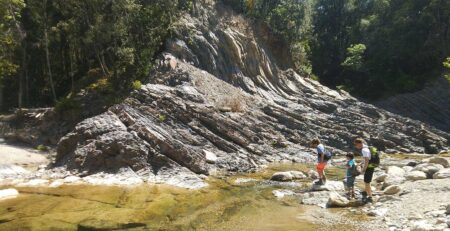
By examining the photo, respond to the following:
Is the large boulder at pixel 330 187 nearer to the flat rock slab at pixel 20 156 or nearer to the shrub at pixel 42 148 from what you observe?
the flat rock slab at pixel 20 156

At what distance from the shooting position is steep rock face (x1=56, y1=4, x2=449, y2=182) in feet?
79.9

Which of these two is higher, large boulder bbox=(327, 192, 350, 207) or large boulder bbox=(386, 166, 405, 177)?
large boulder bbox=(386, 166, 405, 177)

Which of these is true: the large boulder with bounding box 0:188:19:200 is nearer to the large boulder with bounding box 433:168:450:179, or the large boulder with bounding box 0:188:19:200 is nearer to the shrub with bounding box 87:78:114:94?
the shrub with bounding box 87:78:114:94

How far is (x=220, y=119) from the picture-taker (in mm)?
31344

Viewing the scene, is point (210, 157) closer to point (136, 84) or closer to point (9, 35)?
point (136, 84)

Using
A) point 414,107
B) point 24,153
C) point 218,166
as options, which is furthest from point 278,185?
point 414,107

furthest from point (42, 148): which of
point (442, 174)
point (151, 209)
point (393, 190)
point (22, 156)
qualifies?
point (442, 174)

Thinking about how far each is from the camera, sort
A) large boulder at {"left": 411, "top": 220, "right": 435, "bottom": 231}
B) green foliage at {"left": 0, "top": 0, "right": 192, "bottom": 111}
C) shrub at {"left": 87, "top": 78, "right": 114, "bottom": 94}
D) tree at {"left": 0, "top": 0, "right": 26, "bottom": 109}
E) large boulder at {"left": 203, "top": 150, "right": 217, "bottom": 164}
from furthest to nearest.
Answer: tree at {"left": 0, "top": 0, "right": 26, "bottom": 109} → green foliage at {"left": 0, "top": 0, "right": 192, "bottom": 111} → shrub at {"left": 87, "top": 78, "right": 114, "bottom": 94} → large boulder at {"left": 203, "top": 150, "right": 217, "bottom": 164} → large boulder at {"left": 411, "top": 220, "right": 435, "bottom": 231}

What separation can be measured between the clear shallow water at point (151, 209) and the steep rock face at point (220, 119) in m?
3.81

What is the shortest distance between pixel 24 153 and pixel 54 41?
1773 cm

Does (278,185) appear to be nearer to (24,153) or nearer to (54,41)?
(24,153)

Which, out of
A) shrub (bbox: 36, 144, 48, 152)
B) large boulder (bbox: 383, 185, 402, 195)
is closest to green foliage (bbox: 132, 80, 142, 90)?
shrub (bbox: 36, 144, 48, 152)

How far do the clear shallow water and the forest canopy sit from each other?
51.9 feet

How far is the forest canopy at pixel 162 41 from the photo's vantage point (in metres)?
36.4
